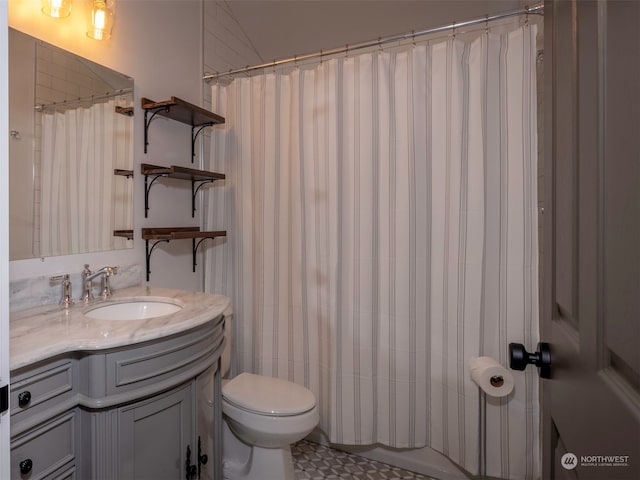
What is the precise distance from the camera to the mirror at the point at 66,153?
1.31 metres

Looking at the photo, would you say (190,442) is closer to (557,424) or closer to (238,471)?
(238,471)

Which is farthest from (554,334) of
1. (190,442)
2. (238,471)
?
(238,471)

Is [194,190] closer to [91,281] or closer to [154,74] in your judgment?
[154,74]

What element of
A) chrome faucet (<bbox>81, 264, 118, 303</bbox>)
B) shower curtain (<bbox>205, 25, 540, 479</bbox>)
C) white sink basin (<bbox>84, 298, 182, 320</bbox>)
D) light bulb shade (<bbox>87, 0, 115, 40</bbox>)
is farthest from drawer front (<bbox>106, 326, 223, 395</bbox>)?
light bulb shade (<bbox>87, 0, 115, 40</bbox>)

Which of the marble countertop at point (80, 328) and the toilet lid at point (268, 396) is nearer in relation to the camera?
the marble countertop at point (80, 328)

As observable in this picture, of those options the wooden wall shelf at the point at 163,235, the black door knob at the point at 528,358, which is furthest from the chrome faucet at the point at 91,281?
the black door knob at the point at 528,358

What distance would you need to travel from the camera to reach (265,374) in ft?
6.79

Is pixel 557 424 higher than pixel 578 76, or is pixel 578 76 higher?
pixel 578 76

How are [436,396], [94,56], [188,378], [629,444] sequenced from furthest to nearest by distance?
[436,396] < [94,56] < [188,378] < [629,444]

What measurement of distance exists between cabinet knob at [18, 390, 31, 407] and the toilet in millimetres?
907

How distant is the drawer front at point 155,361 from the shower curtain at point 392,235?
2.55ft

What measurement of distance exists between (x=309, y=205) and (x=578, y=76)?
4.71ft

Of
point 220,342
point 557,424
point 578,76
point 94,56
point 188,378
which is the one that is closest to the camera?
point 578,76

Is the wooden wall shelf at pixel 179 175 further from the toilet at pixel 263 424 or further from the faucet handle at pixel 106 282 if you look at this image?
the toilet at pixel 263 424
